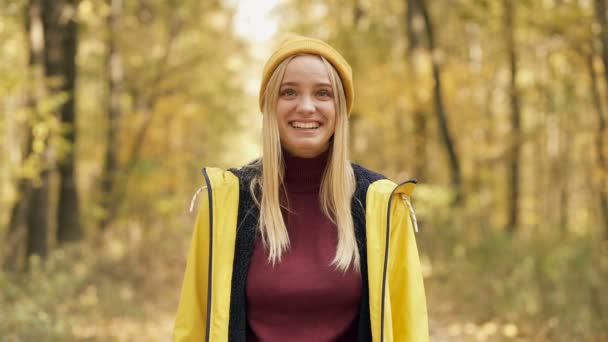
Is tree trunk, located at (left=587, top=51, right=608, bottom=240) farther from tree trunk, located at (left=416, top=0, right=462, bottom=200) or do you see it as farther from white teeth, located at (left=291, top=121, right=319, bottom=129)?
white teeth, located at (left=291, top=121, right=319, bottom=129)

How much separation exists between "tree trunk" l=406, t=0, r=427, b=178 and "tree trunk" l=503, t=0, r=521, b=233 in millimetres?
1871

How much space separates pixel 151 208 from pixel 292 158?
1300 cm

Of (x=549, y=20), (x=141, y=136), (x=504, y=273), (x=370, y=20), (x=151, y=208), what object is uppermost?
(x=370, y=20)

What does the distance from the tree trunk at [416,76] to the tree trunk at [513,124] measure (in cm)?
187

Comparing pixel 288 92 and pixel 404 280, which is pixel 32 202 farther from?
pixel 404 280

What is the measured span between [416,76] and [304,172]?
1161cm

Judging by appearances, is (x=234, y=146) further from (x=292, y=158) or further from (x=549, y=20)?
(x=292, y=158)

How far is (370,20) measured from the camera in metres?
17.5

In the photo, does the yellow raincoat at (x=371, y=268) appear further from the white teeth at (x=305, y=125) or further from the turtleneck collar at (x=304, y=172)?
the white teeth at (x=305, y=125)

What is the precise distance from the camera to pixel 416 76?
1401cm

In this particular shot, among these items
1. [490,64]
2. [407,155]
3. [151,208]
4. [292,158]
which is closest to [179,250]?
[151,208]

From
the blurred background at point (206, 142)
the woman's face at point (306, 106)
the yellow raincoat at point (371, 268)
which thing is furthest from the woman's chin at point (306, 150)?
the blurred background at point (206, 142)

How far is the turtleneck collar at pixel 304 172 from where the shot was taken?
110 inches

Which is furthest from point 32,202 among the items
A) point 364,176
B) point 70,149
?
point 364,176
